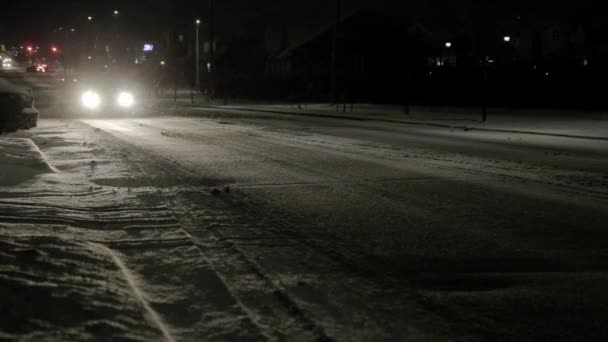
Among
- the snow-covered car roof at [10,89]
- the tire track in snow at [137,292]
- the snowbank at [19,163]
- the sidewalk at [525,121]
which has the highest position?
the snow-covered car roof at [10,89]

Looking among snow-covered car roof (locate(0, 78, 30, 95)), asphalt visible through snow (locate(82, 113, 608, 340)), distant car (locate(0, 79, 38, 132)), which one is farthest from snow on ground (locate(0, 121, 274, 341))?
distant car (locate(0, 79, 38, 132))

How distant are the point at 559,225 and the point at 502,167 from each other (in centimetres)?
589

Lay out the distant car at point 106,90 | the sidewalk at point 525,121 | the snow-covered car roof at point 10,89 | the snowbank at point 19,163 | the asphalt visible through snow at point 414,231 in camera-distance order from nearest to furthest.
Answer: the asphalt visible through snow at point 414,231, the snowbank at point 19,163, the snow-covered car roof at point 10,89, the sidewalk at point 525,121, the distant car at point 106,90

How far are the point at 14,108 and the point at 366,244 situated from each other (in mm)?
13957

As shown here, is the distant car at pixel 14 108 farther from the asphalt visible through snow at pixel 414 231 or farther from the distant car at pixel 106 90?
the distant car at pixel 106 90

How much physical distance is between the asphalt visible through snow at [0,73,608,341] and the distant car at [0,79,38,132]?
3262 millimetres

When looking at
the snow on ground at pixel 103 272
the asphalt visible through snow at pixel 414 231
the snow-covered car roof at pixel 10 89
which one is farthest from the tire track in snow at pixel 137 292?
the snow-covered car roof at pixel 10 89

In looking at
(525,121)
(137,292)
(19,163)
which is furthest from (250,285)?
(525,121)

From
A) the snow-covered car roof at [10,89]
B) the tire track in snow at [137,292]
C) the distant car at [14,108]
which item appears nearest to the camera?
the tire track in snow at [137,292]

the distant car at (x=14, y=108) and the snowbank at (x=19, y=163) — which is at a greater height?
the distant car at (x=14, y=108)

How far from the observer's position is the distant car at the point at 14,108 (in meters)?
Answer: 18.6

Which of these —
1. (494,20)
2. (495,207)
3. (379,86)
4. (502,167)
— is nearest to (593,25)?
(494,20)

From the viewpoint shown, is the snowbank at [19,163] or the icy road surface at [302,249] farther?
the snowbank at [19,163]

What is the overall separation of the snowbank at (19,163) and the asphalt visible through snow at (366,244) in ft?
1.39
